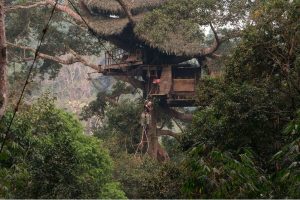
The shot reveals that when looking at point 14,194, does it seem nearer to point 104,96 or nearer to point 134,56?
point 134,56

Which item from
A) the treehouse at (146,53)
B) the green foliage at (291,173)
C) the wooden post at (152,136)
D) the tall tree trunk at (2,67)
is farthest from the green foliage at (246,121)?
the wooden post at (152,136)

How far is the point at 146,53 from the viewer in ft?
88.7

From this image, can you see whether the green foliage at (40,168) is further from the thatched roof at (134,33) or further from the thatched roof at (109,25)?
the thatched roof at (109,25)

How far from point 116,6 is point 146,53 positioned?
3.18 meters

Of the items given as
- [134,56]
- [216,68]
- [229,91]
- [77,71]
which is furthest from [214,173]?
[77,71]

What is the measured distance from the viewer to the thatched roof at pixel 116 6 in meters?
27.7

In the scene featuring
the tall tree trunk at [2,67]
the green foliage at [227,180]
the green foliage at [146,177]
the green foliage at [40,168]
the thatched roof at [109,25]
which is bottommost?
the green foliage at [146,177]

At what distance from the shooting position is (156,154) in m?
26.8

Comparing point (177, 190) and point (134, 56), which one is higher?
point (134, 56)

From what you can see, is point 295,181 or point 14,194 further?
point 14,194

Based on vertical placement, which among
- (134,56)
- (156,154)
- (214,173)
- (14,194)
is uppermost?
(134,56)

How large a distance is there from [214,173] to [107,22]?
21406 millimetres

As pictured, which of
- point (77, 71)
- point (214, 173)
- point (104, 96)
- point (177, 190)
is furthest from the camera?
point (77, 71)

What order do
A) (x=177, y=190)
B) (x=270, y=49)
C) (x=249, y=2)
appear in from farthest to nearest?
1. (x=249, y=2)
2. (x=177, y=190)
3. (x=270, y=49)
